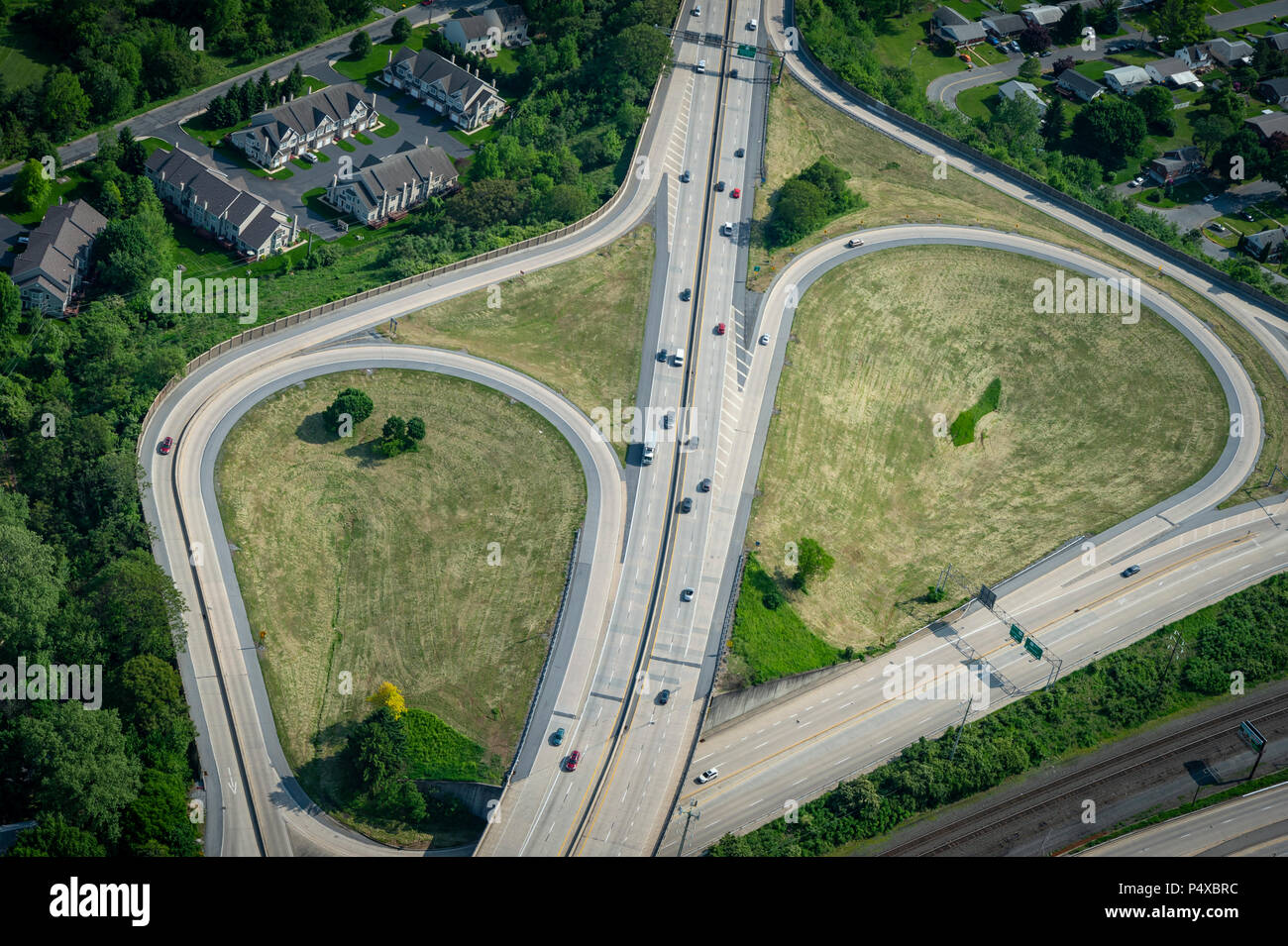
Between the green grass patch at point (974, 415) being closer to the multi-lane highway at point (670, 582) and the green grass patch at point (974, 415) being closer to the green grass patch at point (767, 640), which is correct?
the multi-lane highway at point (670, 582)

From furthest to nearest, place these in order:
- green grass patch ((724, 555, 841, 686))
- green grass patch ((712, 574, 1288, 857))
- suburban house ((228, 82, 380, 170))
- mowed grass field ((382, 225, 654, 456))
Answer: suburban house ((228, 82, 380, 170)) < mowed grass field ((382, 225, 654, 456)) < green grass patch ((724, 555, 841, 686)) < green grass patch ((712, 574, 1288, 857))

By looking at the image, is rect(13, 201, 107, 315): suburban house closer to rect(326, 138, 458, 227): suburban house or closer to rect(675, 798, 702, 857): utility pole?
rect(326, 138, 458, 227): suburban house

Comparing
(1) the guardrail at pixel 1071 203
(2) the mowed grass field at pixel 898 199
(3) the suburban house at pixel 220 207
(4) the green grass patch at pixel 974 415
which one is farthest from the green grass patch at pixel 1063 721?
(3) the suburban house at pixel 220 207

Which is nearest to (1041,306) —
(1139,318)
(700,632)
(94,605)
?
Answer: (1139,318)

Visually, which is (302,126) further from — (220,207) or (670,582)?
(670,582)

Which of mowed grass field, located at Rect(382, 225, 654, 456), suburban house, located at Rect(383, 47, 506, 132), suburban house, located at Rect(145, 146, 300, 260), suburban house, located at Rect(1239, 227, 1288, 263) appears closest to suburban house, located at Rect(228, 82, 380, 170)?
suburban house, located at Rect(145, 146, 300, 260)

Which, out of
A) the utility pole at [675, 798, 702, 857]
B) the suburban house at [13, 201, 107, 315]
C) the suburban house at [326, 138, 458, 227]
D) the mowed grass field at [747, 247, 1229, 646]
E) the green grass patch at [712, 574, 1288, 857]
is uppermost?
the suburban house at [326, 138, 458, 227]
